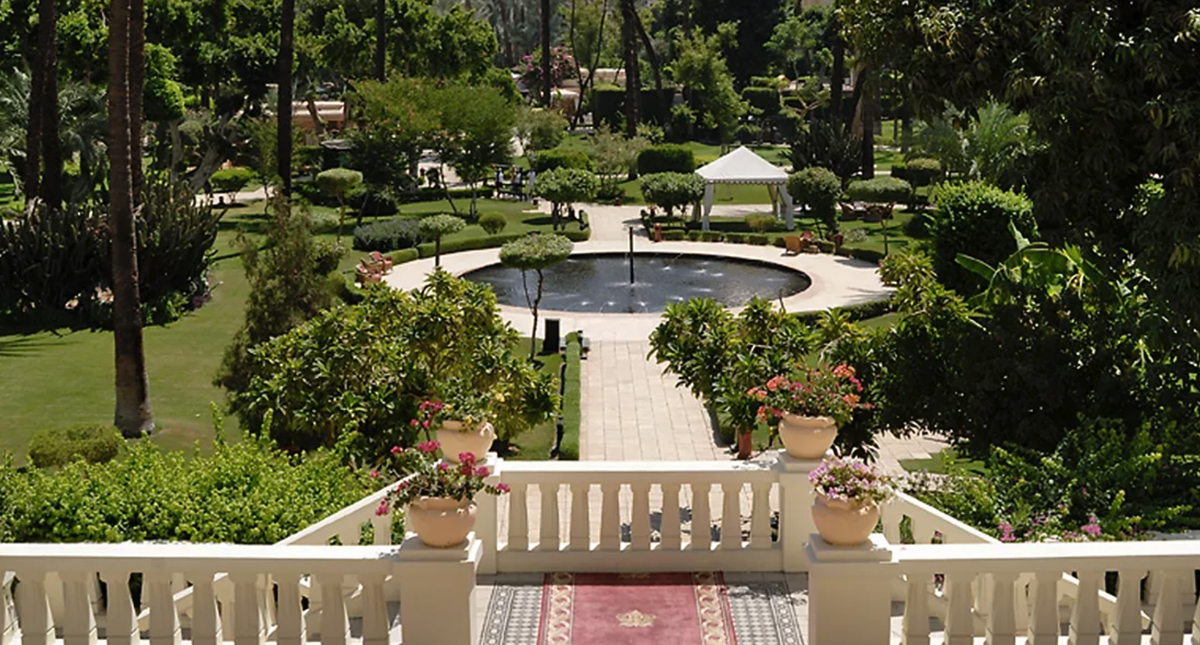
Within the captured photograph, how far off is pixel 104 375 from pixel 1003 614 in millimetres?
20109

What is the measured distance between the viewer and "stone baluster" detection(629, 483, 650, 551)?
10.9 metres

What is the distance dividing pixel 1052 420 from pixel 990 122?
30.2 meters

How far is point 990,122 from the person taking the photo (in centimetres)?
4162

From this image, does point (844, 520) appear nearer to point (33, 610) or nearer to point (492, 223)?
point (33, 610)

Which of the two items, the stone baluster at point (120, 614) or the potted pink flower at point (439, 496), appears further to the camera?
the stone baluster at point (120, 614)

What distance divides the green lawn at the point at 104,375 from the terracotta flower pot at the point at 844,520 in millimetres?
12765

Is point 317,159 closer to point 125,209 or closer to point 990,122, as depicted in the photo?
point 990,122

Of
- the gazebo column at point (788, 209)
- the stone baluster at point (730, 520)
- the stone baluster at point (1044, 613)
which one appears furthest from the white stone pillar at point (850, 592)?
the gazebo column at point (788, 209)

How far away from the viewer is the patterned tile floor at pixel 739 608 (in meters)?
9.73

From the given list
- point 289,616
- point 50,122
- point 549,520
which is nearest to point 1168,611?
point 549,520

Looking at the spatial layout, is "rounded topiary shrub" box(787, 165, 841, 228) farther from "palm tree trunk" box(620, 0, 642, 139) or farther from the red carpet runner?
the red carpet runner

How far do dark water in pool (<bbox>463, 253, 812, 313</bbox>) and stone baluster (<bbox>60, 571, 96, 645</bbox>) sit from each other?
81.5 ft

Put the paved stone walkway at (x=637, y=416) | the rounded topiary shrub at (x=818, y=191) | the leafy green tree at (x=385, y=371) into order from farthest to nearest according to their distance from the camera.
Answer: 1. the rounded topiary shrub at (x=818, y=191)
2. the paved stone walkway at (x=637, y=416)
3. the leafy green tree at (x=385, y=371)

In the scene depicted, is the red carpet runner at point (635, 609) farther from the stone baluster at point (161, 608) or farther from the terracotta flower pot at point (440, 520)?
the stone baluster at point (161, 608)
